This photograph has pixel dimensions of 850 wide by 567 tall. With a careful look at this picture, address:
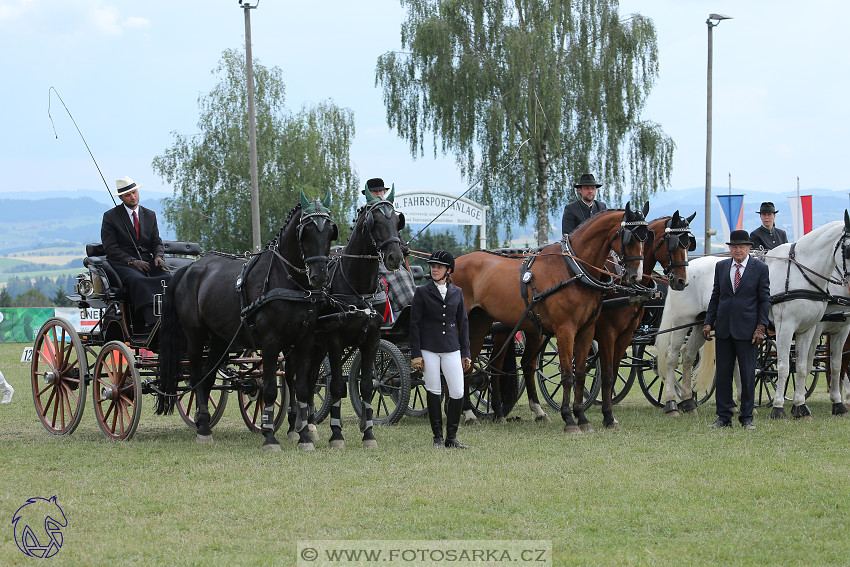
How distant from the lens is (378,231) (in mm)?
7770

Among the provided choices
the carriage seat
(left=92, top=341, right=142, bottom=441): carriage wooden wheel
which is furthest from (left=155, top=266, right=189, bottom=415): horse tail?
the carriage seat

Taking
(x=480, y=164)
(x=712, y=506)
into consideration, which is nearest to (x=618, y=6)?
(x=480, y=164)

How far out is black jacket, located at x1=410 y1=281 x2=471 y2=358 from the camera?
26.8 feet

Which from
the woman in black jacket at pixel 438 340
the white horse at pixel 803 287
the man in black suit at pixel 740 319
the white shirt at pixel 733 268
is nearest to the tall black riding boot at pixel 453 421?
the woman in black jacket at pixel 438 340

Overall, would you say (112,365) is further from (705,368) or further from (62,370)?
(705,368)

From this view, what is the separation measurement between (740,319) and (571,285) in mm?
1609

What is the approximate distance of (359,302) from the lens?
8.17m

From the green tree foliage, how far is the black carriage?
90.5 ft

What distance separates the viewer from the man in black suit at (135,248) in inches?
364

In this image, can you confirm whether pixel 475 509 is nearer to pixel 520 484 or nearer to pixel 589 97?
pixel 520 484

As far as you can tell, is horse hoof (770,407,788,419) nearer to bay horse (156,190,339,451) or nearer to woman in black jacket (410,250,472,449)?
woman in black jacket (410,250,472,449)

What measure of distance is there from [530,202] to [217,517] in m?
24.2

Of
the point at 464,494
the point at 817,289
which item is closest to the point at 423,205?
the point at 817,289

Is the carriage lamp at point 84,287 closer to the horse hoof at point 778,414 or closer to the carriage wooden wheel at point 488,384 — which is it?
the carriage wooden wheel at point 488,384
